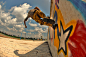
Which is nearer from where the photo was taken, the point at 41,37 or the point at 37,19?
the point at 37,19

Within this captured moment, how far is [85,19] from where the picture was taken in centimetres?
99

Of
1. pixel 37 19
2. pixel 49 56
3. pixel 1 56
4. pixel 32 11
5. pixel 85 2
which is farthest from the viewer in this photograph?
pixel 49 56

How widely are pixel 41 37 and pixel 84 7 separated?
21867mm

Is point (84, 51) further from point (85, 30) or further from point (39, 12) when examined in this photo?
point (39, 12)

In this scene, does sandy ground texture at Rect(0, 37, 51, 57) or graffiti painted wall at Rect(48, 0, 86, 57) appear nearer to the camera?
graffiti painted wall at Rect(48, 0, 86, 57)

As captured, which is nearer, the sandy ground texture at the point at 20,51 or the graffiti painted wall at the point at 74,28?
the graffiti painted wall at the point at 74,28

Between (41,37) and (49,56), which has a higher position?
(49,56)

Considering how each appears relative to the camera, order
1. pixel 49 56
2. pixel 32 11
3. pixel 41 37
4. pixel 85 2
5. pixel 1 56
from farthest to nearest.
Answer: pixel 41 37
pixel 49 56
pixel 1 56
pixel 32 11
pixel 85 2

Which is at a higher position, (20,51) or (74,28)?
(74,28)

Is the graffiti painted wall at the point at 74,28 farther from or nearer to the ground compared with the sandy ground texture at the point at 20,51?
farther from the ground

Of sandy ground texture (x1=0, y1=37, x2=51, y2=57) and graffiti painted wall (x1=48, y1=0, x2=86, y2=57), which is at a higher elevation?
graffiti painted wall (x1=48, y1=0, x2=86, y2=57)

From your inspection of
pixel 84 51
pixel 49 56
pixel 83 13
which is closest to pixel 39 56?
pixel 49 56

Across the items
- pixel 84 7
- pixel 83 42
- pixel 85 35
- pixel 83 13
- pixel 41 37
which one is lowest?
pixel 41 37

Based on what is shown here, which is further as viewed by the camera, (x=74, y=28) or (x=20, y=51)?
(x=20, y=51)
